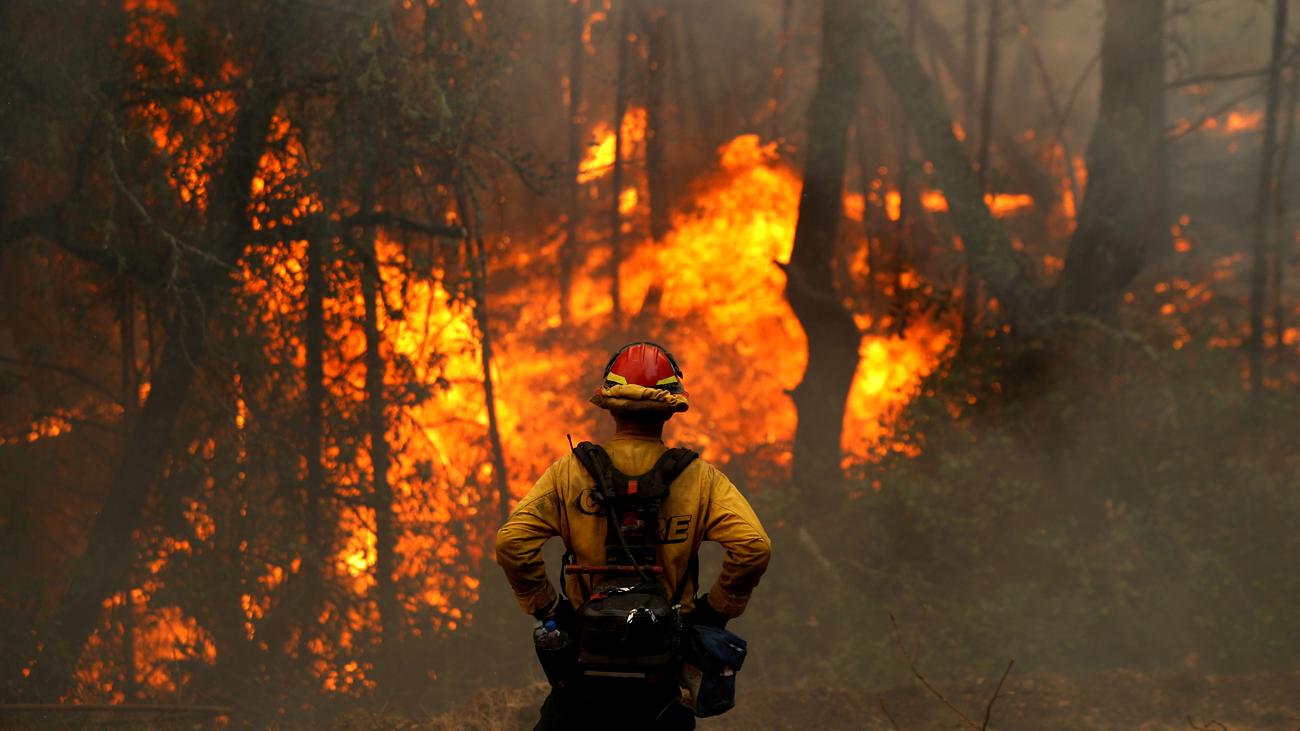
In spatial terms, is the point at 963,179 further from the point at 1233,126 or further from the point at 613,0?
the point at 1233,126

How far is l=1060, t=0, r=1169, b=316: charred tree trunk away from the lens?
38.8ft

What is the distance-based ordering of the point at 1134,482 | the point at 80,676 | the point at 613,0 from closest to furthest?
the point at 80,676, the point at 1134,482, the point at 613,0

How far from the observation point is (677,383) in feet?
12.8

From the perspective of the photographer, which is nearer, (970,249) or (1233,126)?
(970,249)

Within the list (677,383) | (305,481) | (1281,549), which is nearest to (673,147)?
(305,481)

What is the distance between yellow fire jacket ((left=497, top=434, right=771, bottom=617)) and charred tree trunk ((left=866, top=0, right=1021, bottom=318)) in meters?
8.74

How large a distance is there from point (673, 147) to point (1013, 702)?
415 inches

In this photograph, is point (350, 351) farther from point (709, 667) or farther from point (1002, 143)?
point (1002, 143)

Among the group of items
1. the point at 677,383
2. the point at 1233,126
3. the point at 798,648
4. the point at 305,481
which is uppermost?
the point at 1233,126

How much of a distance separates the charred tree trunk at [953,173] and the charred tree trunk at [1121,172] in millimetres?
641

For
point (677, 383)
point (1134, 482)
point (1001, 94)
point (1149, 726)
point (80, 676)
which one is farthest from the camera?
point (1001, 94)

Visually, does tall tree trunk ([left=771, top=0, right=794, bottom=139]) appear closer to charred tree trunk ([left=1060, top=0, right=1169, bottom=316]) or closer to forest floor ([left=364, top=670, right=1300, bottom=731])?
charred tree trunk ([left=1060, top=0, right=1169, bottom=316])

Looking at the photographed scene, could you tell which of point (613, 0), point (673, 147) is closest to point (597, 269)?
point (673, 147)

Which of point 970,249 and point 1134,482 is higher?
point 970,249
